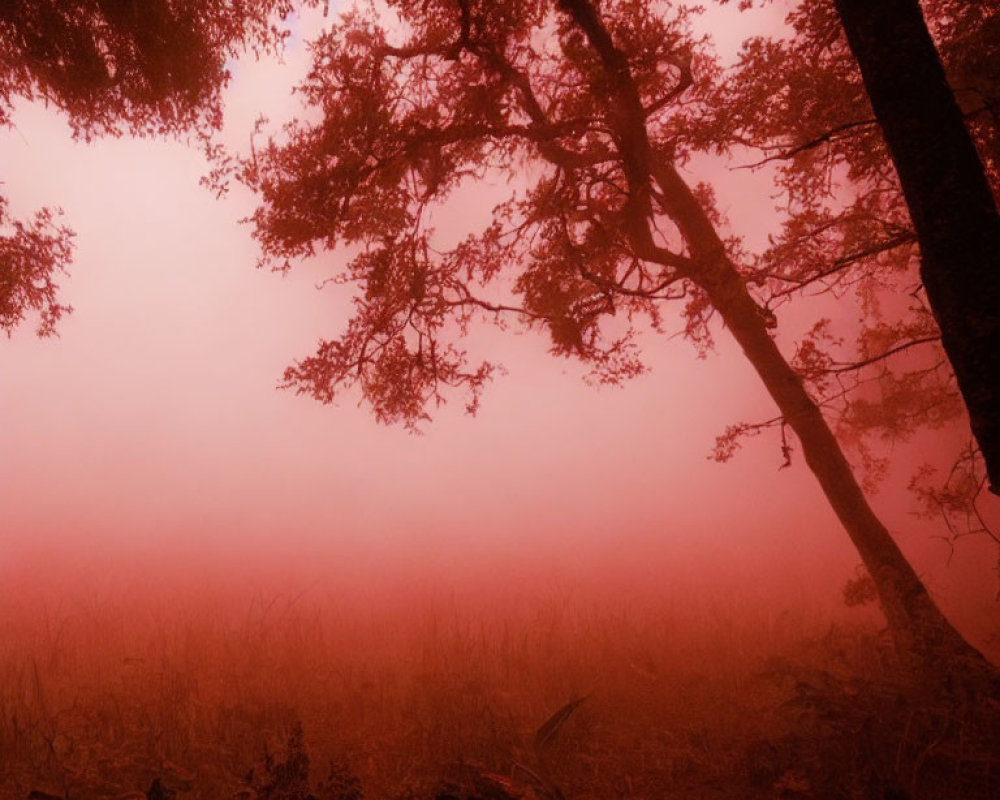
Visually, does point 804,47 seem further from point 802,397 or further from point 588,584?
point 588,584

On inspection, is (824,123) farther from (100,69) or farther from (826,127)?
(100,69)

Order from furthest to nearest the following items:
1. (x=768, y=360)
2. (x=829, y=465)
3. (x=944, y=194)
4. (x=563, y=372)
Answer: (x=563, y=372)
(x=768, y=360)
(x=829, y=465)
(x=944, y=194)

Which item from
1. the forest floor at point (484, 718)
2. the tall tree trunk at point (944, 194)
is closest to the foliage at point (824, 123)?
the tall tree trunk at point (944, 194)

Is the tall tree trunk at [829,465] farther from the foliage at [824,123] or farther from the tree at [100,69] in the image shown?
the tree at [100,69]

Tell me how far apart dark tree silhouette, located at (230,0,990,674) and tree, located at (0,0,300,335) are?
988 millimetres

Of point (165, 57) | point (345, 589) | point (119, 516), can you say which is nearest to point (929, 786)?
point (165, 57)

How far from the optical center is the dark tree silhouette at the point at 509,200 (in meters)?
6.80

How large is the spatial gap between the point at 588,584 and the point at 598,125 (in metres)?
10.5

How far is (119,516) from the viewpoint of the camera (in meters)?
23.8

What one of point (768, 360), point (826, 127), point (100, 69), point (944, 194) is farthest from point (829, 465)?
point (100, 69)

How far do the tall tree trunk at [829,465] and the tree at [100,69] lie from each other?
5794 millimetres

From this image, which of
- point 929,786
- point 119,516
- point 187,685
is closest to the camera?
point 929,786

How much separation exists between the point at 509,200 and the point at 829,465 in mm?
5344

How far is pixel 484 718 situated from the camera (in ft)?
15.3
